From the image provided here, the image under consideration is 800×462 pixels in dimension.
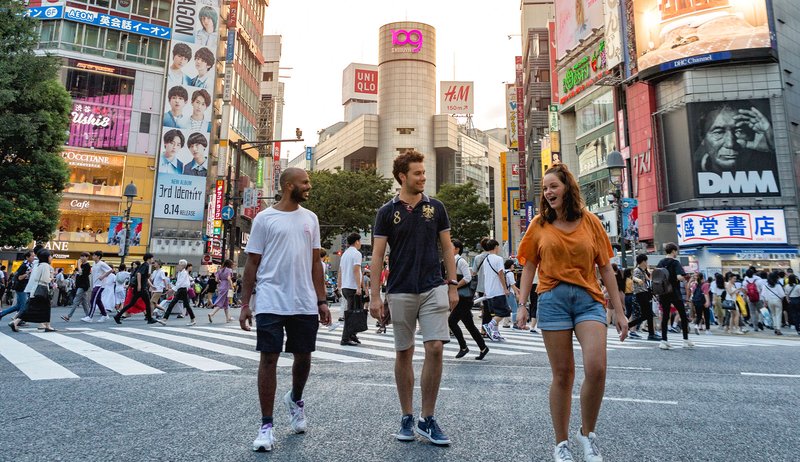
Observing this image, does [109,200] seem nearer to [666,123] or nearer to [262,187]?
[262,187]

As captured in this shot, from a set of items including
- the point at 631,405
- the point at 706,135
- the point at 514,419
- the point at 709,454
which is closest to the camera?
the point at 709,454

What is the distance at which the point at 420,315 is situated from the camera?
349cm

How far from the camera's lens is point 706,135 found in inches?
1131

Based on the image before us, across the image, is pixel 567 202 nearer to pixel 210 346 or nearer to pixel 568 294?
pixel 568 294

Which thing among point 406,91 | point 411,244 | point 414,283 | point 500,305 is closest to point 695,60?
point 500,305

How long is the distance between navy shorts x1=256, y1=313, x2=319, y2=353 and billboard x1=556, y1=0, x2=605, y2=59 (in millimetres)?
38694

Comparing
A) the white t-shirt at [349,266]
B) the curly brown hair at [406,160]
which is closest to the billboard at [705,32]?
the white t-shirt at [349,266]

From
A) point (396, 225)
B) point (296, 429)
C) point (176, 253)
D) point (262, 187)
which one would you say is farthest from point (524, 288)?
point (262, 187)

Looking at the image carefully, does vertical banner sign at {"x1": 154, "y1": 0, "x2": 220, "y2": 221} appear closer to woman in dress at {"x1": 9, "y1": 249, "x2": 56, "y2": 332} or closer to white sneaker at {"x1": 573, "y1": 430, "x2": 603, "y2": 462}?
woman in dress at {"x1": 9, "y1": 249, "x2": 56, "y2": 332}

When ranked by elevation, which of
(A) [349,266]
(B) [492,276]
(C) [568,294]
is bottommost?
(C) [568,294]

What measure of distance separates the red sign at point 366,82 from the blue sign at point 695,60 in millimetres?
70620

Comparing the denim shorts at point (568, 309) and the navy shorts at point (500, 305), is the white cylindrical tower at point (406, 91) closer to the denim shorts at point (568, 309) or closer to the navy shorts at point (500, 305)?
the navy shorts at point (500, 305)

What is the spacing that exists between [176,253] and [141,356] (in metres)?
32.8

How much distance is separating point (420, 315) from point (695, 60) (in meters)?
31.6
